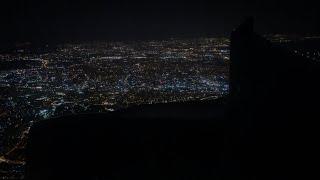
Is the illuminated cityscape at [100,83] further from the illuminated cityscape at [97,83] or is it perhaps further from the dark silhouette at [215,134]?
the dark silhouette at [215,134]

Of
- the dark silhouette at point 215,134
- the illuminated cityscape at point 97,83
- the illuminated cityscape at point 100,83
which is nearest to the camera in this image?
the dark silhouette at point 215,134

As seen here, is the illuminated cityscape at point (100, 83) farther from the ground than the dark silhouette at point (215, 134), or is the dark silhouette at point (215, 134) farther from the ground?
the dark silhouette at point (215, 134)

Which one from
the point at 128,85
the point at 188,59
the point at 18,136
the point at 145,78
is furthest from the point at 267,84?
the point at 188,59

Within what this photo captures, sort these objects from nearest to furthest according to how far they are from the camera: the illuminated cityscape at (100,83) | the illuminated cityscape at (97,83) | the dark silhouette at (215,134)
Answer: the dark silhouette at (215,134), the illuminated cityscape at (97,83), the illuminated cityscape at (100,83)

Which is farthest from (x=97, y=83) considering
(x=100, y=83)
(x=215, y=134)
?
(x=215, y=134)

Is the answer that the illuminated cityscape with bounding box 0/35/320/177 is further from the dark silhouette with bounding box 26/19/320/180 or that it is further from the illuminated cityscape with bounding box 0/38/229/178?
the dark silhouette with bounding box 26/19/320/180

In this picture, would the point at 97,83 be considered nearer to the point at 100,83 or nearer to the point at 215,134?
the point at 100,83

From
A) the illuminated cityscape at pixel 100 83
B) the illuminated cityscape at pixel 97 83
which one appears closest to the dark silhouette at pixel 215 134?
the illuminated cityscape at pixel 97 83

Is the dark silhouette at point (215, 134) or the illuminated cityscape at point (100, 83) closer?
the dark silhouette at point (215, 134)

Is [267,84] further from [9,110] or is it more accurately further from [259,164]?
[9,110]
